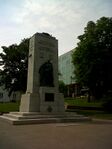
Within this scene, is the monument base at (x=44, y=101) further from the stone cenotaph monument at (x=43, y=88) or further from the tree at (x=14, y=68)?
the tree at (x=14, y=68)

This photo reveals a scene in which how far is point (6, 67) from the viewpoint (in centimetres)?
3866

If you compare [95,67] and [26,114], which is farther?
[95,67]

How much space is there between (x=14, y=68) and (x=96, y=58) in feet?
37.9

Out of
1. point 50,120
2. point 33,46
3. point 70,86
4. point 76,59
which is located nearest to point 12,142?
point 50,120

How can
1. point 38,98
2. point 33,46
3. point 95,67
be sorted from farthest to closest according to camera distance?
1. point 95,67
2. point 33,46
3. point 38,98

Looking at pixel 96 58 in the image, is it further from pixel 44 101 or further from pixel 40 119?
pixel 40 119

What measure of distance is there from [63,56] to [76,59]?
63.5m

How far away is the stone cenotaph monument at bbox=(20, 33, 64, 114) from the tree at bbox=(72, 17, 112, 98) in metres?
11.4

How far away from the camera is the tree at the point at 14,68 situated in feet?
123

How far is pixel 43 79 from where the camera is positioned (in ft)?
73.6

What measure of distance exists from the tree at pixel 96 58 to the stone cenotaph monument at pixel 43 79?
11379 millimetres

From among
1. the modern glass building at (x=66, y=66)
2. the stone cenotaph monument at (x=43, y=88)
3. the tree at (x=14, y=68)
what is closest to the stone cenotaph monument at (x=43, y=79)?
the stone cenotaph monument at (x=43, y=88)

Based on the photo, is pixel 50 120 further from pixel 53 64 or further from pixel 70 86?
pixel 70 86

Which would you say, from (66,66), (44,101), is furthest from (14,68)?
(66,66)
